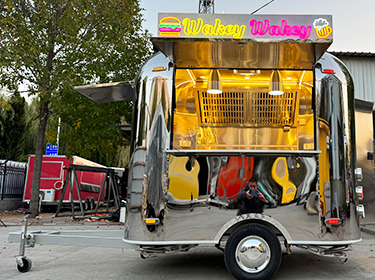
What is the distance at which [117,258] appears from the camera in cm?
671

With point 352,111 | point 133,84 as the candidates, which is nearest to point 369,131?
point 352,111

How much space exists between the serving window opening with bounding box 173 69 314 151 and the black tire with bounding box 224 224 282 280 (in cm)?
143

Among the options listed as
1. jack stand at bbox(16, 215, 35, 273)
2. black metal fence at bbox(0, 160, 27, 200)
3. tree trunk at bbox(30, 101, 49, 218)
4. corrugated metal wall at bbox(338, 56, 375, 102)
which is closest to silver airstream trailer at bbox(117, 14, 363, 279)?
jack stand at bbox(16, 215, 35, 273)

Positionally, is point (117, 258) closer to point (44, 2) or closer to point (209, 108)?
point (209, 108)

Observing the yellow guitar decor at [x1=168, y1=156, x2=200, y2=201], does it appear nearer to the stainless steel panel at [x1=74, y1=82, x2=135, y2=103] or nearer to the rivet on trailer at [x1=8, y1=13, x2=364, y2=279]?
the rivet on trailer at [x1=8, y1=13, x2=364, y2=279]

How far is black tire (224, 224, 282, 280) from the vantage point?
480cm

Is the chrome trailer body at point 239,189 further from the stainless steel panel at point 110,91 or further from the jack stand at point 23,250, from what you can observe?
the jack stand at point 23,250

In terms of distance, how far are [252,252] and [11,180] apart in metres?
15.1

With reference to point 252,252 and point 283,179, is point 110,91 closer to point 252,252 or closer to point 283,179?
point 283,179

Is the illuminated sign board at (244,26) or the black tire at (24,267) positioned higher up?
the illuminated sign board at (244,26)

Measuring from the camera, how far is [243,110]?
596cm

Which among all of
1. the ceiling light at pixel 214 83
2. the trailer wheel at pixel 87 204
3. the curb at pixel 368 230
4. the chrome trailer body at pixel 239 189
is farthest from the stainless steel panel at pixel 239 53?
the trailer wheel at pixel 87 204

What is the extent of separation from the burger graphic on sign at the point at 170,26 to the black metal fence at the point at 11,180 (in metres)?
13.8

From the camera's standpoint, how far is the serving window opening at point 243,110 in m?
5.36
